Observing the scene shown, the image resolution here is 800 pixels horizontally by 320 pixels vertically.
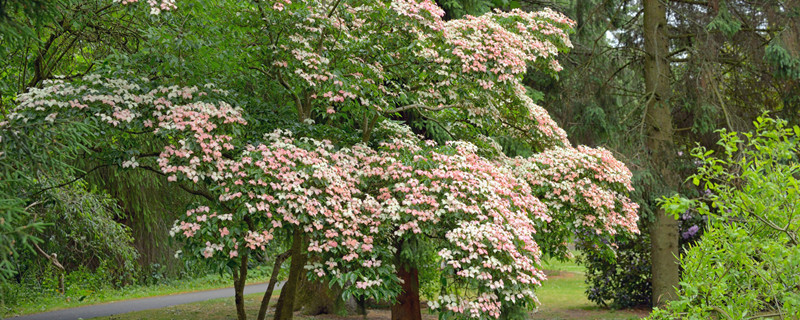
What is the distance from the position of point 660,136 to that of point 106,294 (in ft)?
44.4

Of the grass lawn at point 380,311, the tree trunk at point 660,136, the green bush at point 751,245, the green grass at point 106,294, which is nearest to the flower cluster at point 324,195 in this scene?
the green bush at point 751,245

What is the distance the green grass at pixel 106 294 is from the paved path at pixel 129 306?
1.12 feet

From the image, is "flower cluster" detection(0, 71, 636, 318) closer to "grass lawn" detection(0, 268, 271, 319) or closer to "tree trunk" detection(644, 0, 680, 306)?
"tree trunk" detection(644, 0, 680, 306)

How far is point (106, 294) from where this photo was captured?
1591cm

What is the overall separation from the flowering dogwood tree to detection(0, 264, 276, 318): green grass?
5.79 m

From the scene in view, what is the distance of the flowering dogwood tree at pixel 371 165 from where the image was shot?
620 cm

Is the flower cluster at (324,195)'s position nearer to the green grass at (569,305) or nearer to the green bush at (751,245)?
the green bush at (751,245)

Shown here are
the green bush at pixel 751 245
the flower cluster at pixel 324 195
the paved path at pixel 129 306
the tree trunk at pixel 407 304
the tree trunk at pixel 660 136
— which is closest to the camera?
the green bush at pixel 751 245

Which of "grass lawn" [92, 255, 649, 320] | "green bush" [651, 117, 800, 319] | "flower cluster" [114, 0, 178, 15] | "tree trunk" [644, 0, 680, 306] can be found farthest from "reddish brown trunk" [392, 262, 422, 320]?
"green bush" [651, 117, 800, 319]

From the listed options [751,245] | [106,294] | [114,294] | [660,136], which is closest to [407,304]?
[660,136]

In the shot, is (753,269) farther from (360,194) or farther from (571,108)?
(571,108)

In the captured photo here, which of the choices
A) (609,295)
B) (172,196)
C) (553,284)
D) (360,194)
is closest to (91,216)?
(360,194)

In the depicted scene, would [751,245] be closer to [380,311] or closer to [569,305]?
[380,311]

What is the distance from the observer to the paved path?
1248 cm
